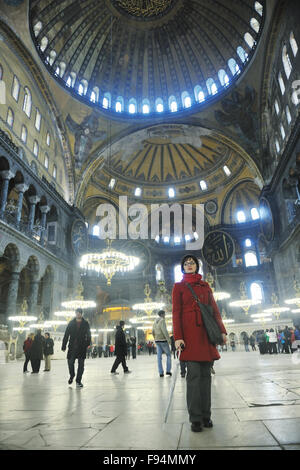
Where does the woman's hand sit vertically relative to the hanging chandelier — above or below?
below

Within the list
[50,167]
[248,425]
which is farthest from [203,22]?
[248,425]

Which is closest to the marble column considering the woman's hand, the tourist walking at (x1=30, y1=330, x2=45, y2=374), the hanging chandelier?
the hanging chandelier

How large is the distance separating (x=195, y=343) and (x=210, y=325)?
18cm

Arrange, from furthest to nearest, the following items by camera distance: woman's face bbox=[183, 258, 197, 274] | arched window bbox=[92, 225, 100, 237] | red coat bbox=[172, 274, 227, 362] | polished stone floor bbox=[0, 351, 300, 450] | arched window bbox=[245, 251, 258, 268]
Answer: arched window bbox=[92, 225, 100, 237], arched window bbox=[245, 251, 258, 268], woman's face bbox=[183, 258, 197, 274], red coat bbox=[172, 274, 227, 362], polished stone floor bbox=[0, 351, 300, 450]

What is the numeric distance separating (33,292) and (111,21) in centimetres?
1966

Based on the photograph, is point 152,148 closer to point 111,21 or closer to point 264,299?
point 111,21

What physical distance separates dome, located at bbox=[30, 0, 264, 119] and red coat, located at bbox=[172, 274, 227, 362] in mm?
20170

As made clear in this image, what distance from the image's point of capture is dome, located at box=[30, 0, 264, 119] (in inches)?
757

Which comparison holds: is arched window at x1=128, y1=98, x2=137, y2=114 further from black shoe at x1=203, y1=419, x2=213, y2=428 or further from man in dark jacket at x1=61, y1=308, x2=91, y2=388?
black shoe at x1=203, y1=419, x2=213, y2=428

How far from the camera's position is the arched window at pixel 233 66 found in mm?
21016

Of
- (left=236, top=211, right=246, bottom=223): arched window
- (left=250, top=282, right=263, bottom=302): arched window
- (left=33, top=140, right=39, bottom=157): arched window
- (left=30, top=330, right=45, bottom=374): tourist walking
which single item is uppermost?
(left=33, top=140, right=39, bottom=157): arched window

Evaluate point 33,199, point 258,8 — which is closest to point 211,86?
point 258,8

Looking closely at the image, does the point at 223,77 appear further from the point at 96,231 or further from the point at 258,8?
the point at 96,231

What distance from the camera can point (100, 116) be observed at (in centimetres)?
2258
